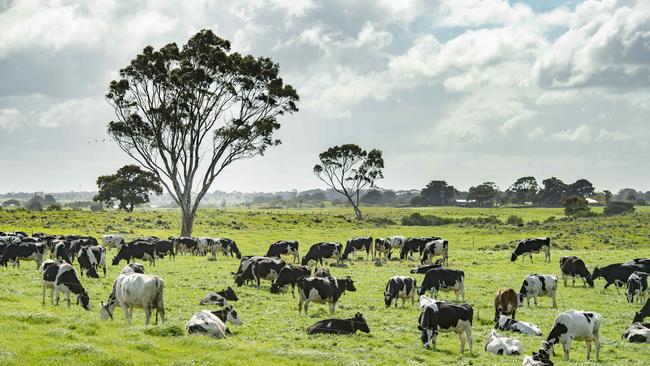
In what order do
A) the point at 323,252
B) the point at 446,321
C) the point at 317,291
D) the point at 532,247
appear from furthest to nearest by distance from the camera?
the point at 532,247 → the point at 323,252 → the point at 317,291 → the point at 446,321

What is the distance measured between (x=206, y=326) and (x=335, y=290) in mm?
7024

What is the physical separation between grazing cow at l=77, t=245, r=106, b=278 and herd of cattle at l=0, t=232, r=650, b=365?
0.05 m

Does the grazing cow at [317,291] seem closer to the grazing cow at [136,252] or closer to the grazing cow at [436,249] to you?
the grazing cow at [136,252]

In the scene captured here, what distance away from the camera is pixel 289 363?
55.5 feet

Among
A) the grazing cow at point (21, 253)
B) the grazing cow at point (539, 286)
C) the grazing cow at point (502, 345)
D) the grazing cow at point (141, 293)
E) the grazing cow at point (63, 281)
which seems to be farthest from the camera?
the grazing cow at point (21, 253)

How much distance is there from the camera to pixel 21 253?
36969 millimetres

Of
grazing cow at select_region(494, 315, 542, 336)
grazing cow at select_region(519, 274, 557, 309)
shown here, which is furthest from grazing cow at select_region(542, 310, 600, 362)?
grazing cow at select_region(519, 274, 557, 309)

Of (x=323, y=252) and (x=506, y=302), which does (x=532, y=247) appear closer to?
(x=323, y=252)

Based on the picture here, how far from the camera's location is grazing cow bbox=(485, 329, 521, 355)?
1938 cm

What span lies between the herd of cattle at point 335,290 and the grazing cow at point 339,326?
0.11 ft

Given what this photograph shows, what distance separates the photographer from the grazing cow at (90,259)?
1308 inches

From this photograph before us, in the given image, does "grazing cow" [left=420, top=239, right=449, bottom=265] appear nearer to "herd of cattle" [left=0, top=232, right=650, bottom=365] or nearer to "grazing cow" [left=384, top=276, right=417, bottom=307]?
"herd of cattle" [left=0, top=232, right=650, bottom=365]

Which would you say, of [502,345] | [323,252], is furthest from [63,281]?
[323,252]

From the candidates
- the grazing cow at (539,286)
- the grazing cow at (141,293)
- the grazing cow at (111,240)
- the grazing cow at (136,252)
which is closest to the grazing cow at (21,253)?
the grazing cow at (136,252)
